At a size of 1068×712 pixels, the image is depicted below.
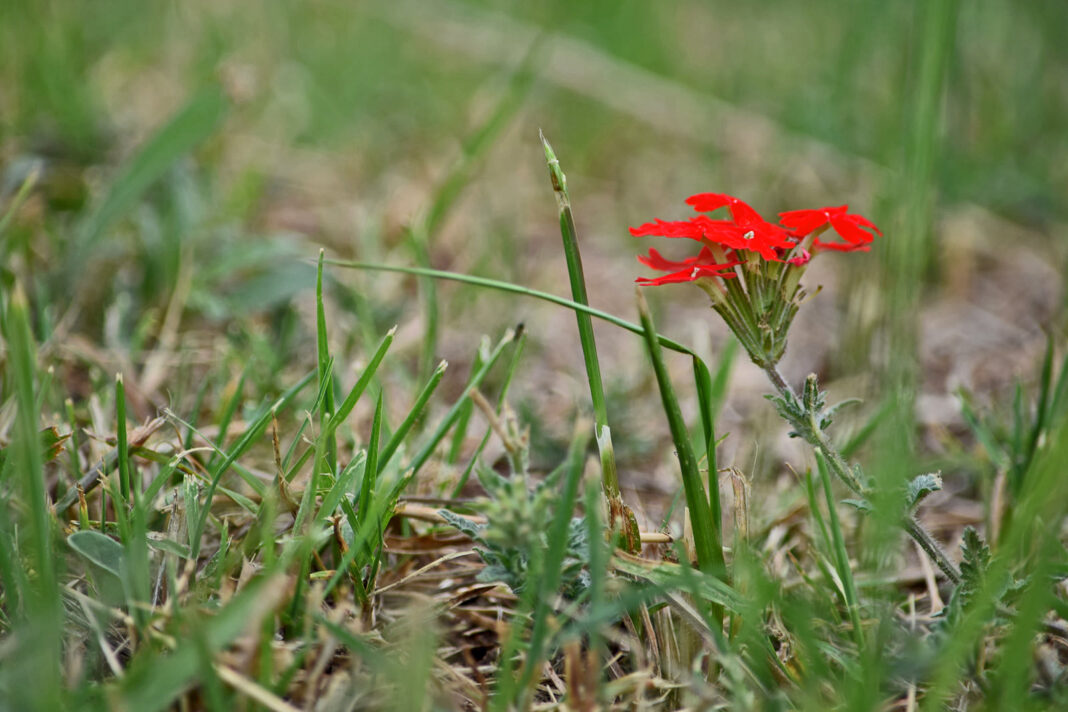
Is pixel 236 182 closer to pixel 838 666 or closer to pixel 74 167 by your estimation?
pixel 74 167

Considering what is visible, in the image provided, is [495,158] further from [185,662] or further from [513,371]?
[185,662]

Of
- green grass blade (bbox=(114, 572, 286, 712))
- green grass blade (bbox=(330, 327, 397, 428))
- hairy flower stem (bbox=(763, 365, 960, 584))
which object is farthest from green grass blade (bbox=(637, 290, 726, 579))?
green grass blade (bbox=(114, 572, 286, 712))

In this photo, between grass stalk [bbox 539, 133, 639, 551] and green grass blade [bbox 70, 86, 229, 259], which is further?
green grass blade [bbox 70, 86, 229, 259]

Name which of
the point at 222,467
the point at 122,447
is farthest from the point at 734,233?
the point at 122,447

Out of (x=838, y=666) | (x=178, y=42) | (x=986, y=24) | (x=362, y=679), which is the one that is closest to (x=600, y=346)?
(x=838, y=666)

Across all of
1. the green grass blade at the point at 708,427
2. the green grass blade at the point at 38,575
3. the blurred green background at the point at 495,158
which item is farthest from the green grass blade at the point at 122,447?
the green grass blade at the point at 708,427

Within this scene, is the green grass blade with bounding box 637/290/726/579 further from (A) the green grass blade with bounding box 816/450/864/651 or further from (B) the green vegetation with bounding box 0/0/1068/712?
(A) the green grass blade with bounding box 816/450/864/651
